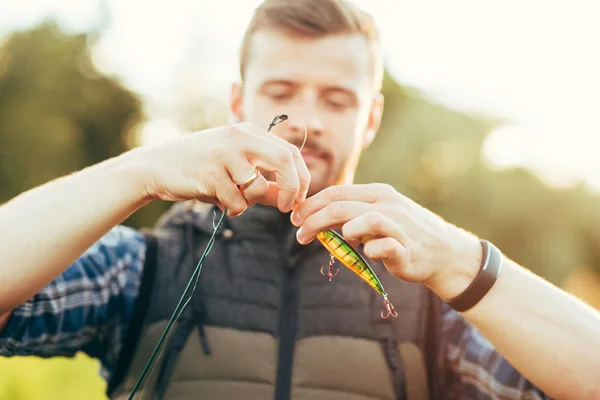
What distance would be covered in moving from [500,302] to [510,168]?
16.5 metres

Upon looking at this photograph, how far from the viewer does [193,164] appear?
157cm

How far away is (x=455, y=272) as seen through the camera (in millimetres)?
1717

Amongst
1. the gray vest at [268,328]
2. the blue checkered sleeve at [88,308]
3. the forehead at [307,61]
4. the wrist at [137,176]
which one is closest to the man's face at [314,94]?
the forehead at [307,61]

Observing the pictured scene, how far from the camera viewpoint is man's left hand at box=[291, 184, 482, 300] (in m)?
1.60

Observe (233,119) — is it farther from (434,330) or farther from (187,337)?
(434,330)

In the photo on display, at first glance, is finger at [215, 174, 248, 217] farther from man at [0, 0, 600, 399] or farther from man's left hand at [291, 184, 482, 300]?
man's left hand at [291, 184, 482, 300]

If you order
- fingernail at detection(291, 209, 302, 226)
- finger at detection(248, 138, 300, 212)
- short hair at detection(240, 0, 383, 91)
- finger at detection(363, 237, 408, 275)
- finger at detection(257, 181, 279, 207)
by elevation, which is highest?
short hair at detection(240, 0, 383, 91)

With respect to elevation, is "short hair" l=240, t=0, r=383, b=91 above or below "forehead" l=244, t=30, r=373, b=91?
above

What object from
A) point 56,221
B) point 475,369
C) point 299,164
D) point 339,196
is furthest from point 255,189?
point 475,369

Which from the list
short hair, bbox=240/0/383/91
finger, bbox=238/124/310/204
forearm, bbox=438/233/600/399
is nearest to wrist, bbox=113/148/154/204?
finger, bbox=238/124/310/204

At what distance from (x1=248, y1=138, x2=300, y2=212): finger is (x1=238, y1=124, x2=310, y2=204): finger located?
0.02 metres

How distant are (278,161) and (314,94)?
973mm

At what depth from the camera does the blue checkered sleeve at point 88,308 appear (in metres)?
1.92

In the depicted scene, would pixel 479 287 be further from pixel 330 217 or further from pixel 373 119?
pixel 373 119
